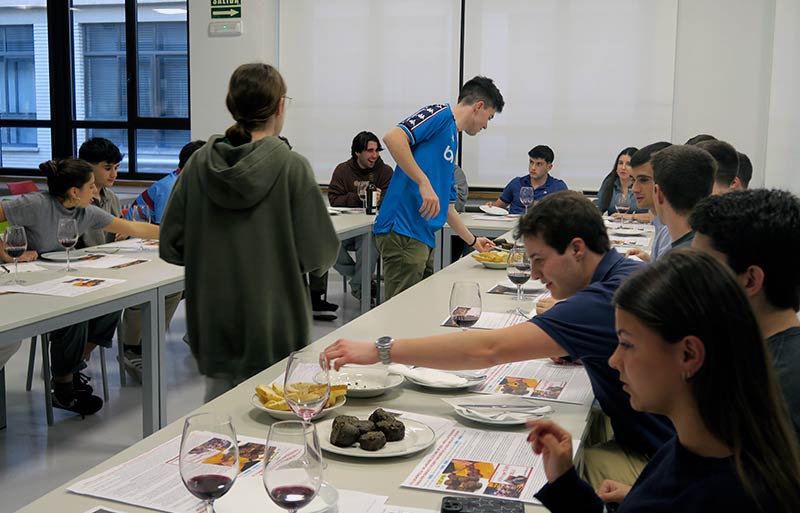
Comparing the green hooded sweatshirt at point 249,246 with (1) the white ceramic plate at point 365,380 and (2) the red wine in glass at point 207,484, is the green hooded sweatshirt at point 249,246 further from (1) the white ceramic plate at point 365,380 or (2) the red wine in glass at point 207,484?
(2) the red wine in glass at point 207,484

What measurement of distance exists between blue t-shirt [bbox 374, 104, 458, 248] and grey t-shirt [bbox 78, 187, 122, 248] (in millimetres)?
1626

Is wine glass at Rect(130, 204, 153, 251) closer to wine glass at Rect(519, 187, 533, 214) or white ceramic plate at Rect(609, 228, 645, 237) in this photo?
wine glass at Rect(519, 187, 533, 214)

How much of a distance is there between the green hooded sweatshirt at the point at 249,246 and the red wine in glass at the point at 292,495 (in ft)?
3.94

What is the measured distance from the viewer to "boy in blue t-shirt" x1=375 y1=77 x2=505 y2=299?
3873mm

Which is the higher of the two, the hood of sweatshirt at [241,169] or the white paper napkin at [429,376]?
the hood of sweatshirt at [241,169]

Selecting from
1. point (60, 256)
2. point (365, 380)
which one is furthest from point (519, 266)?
point (60, 256)

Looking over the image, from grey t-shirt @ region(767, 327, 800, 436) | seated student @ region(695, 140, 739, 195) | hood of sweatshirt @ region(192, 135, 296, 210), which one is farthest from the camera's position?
seated student @ region(695, 140, 739, 195)

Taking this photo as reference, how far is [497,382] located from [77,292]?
1.80m

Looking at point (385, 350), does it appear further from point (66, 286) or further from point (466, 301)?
point (66, 286)

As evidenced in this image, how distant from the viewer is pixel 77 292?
305cm

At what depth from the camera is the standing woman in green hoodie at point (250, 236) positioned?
2.25 meters

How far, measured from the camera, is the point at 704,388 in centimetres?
102

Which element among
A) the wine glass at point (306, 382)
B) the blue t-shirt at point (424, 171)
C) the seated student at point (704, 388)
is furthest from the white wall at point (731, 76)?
the seated student at point (704, 388)

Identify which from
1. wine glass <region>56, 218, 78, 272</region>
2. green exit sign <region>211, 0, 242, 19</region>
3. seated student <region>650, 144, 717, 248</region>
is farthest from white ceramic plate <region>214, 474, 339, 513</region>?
green exit sign <region>211, 0, 242, 19</region>
